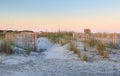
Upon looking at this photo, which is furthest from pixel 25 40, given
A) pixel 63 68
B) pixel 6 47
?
pixel 63 68

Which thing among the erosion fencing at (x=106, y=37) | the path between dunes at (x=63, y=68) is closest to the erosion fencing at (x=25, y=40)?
the path between dunes at (x=63, y=68)

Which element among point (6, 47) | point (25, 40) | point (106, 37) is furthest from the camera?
point (106, 37)

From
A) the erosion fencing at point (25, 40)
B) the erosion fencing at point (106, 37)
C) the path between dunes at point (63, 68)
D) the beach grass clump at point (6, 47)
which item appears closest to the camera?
the path between dunes at point (63, 68)

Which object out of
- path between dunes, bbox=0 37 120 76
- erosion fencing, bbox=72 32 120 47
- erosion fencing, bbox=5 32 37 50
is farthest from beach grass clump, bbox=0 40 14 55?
erosion fencing, bbox=72 32 120 47

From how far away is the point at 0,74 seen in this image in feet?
33.1

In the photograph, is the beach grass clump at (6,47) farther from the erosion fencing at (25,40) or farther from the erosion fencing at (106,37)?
the erosion fencing at (106,37)

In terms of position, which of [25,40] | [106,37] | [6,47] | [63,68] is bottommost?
[63,68]

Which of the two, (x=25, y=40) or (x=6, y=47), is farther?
(x=25, y=40)

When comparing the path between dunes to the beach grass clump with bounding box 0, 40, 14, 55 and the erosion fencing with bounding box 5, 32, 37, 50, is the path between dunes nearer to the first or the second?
the beach grass clump with bounding box 0, 40, 14, 55

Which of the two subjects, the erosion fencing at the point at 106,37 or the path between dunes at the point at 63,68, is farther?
the erosion fencing at the point at 106,37

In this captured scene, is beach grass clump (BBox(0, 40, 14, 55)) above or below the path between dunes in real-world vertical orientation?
above

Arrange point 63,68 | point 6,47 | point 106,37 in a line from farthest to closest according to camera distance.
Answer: point 106,37
point 6,47
point 63,68

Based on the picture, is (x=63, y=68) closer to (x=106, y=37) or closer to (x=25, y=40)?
(x=25, y=40)

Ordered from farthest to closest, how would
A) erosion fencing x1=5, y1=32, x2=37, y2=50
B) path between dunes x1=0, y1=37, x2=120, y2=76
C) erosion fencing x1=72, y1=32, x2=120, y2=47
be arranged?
erosion fencing x1=72, y1=32, x2=120, y2=47, erosion fencing x1=5, y1=32, x2=37, y2=50, path between dunes x1=0, y1=37, x2=120, y2=76
